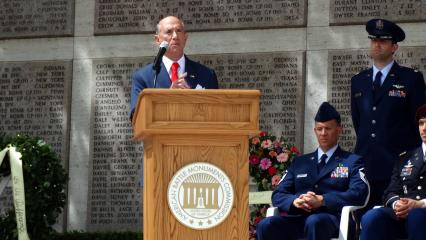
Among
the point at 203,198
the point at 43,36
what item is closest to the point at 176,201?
the point at 203,198

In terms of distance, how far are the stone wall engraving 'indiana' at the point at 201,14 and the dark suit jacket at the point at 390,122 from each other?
113 inches

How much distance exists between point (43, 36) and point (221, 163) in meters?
6.36

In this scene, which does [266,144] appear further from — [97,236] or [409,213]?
[409,213]

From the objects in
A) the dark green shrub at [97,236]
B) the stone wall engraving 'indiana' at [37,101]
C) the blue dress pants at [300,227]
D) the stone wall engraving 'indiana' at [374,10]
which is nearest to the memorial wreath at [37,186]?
the dark green shrub at [97,236]

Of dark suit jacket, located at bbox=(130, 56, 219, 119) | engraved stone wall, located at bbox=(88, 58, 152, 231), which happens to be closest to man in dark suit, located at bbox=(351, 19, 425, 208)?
dark suit jacket, located at bbox=(130, 56, 219, 119)

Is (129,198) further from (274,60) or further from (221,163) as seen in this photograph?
(221,163)

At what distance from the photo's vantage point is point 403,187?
25.1ft

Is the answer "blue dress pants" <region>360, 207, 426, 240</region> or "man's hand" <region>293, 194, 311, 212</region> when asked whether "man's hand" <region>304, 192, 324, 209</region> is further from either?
"blue dress pants" <region>360, 207, 426, 240</region>

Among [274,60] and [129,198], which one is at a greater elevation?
[274,60]

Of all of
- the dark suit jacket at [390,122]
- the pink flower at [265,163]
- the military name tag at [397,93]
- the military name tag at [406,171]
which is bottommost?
the pink flower at [265,163]

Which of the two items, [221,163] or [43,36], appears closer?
[221,163]

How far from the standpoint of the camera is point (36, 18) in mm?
11867

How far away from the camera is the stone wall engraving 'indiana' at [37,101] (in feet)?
Answer: 37.9

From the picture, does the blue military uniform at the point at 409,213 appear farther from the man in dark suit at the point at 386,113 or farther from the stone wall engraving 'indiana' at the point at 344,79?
the stone wall engraving 'indiana' at the point at 344,79
